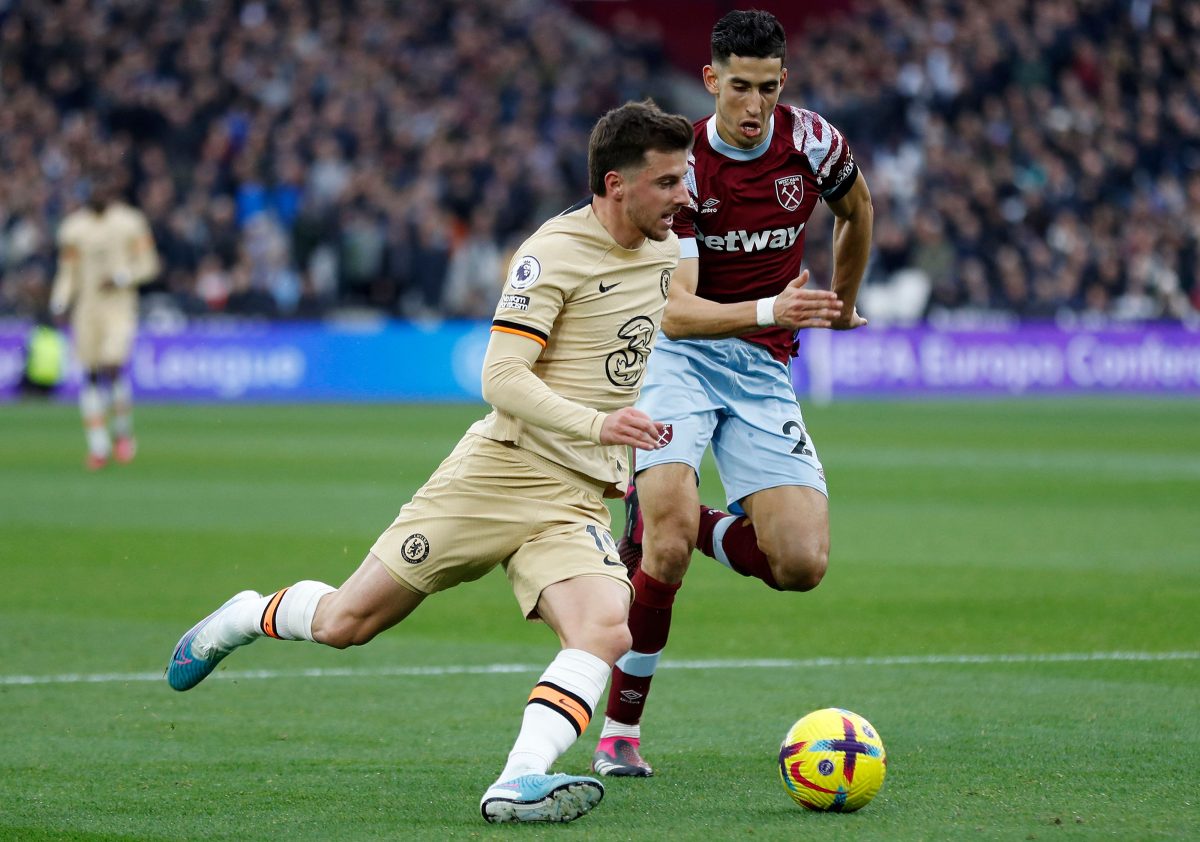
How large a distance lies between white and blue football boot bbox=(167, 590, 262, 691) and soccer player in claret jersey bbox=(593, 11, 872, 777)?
131 cm

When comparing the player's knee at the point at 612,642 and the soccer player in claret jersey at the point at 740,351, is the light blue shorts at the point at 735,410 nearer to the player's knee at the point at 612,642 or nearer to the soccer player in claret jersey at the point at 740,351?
the soccer player in claret jersey at the point at 740,351

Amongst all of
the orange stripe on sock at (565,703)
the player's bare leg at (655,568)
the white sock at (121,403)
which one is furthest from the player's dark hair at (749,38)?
the white sock at (121,403)

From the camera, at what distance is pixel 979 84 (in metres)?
30.4

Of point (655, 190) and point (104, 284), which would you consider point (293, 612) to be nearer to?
point (655, 190)

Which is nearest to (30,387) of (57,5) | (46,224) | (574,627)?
(46,224)

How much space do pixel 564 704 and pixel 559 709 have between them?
2 cm

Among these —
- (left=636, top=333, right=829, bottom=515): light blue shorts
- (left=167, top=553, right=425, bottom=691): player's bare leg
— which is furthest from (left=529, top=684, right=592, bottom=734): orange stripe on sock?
(left=636, top=333, right=829, bottom=515): light blue shorts

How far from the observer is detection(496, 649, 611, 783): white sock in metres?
4.99

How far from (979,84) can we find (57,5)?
15036mm

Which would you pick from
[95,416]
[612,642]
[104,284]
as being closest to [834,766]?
[612,642]

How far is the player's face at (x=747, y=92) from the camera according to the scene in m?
6.38

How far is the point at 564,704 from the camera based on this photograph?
509 centimetres

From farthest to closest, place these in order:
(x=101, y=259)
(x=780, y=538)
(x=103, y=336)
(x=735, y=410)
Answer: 1. (x=103, y=336)
2. (x=101, y=259)
3. (x=735, y=410)
4. (x=780, y=538)

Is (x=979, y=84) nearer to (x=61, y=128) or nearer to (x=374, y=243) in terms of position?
(x=374, y=243)
